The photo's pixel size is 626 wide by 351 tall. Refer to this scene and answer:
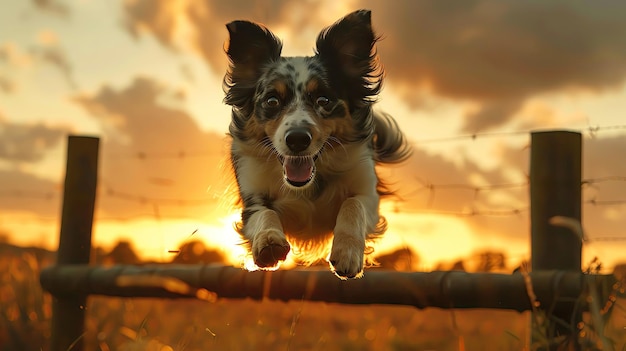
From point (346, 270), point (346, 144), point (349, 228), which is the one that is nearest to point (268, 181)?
point (346, 144)

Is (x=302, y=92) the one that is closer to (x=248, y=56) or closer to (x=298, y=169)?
(x=298, y=169)

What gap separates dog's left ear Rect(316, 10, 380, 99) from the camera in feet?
12.9

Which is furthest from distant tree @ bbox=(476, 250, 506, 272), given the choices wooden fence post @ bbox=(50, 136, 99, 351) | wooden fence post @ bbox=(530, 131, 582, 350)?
wooden fence post @ bbox=(50, 136, 99, 351)

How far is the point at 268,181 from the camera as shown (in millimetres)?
3893

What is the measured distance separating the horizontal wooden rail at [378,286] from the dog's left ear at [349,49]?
3.72 ft

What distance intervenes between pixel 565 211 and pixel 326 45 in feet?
5.12

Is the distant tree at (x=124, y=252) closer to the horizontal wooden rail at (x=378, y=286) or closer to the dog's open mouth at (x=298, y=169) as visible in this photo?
the horizontal wooden rail at (x=378, y=286)

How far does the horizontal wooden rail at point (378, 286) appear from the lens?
11.1 ft

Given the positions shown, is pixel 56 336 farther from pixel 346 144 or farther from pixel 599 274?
pixel 599 274

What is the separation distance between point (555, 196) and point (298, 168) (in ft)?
4.46

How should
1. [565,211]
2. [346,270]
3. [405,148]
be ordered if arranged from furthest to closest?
[405,148]
[565,211]
[346,270]

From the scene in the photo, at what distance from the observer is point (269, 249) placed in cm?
295

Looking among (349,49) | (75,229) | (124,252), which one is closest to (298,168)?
(349,49)

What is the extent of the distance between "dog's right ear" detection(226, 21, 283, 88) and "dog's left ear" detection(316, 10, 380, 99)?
28cm
